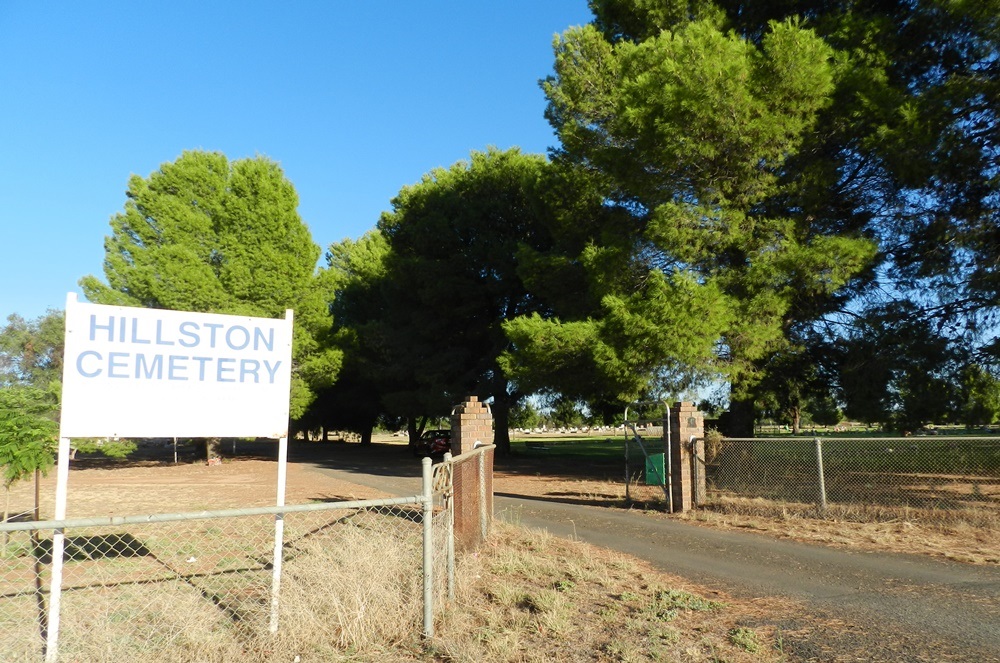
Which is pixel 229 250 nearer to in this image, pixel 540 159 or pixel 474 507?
pixel 540 159

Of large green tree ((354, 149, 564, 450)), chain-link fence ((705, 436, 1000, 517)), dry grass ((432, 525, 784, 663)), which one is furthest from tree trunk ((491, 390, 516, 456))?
dry grass ((432, 525, 784, 663))

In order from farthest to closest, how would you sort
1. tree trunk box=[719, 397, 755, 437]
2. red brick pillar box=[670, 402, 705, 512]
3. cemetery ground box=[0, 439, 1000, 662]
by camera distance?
tree trunk box=[719, 397, 755, 437] < red brick pillar box=[670, 402, 705, 512] < cemetery ground box=[0, 439, 1000, 662]

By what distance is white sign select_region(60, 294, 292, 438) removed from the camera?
204 inches

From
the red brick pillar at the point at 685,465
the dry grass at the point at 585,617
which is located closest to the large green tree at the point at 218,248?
the red brick pillar at the point at 685,465

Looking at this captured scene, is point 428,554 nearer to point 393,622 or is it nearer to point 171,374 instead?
point 393,622

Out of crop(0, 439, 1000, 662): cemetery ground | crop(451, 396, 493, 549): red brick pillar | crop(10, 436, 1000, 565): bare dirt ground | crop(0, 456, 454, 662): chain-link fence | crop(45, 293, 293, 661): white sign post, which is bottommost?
crop(10, 436, 1000, 565): bare dirt ground

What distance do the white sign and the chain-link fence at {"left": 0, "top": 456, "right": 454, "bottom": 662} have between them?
78 cm

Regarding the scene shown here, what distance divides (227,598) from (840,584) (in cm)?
595

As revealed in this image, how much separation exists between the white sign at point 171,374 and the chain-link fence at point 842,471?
27.7ft

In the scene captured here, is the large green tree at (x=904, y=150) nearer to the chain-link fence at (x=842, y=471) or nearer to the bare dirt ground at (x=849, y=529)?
the chain-link fence at (x=842, y=471)

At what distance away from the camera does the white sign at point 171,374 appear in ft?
17.0

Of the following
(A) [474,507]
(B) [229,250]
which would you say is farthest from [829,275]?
(B) [229,250]

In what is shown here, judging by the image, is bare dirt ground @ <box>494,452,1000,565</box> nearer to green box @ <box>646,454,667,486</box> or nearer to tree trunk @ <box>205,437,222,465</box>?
green box @ <box>646,454,667,486</box>

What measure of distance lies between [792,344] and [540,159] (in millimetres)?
16652
